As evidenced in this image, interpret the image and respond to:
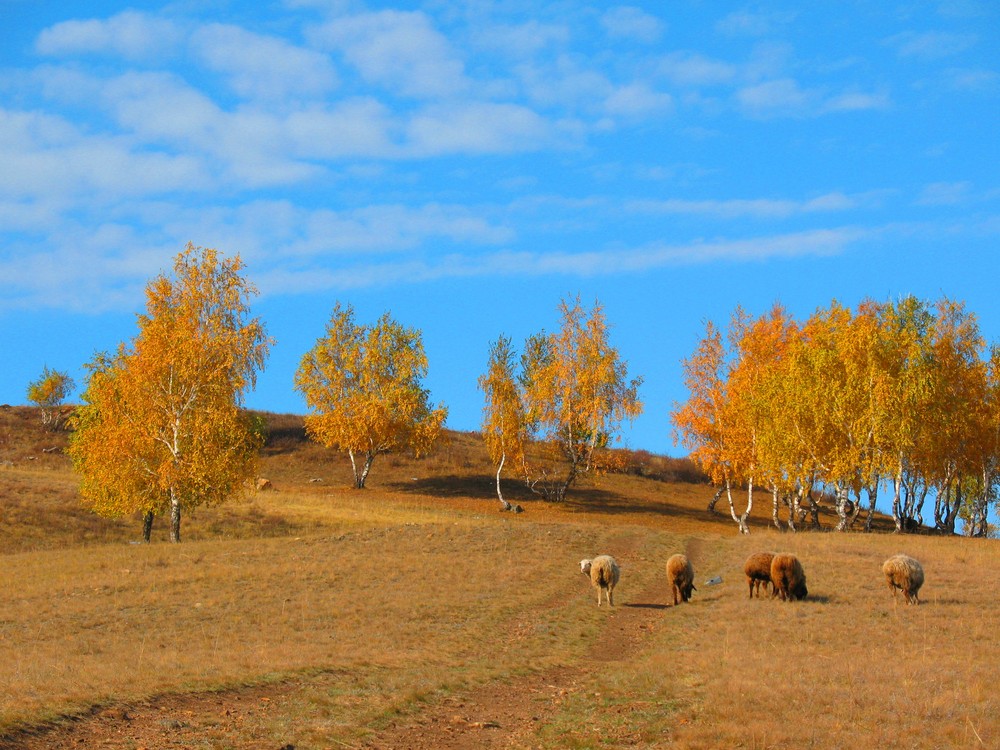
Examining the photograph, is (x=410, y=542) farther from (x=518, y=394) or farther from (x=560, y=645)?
(x=518, y=394)

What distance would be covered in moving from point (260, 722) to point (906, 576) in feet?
69.9

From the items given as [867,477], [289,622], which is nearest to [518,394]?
[867,477]

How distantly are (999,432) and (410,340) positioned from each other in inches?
1942

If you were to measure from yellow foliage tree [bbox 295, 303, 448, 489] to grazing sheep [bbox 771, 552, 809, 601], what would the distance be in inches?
2161

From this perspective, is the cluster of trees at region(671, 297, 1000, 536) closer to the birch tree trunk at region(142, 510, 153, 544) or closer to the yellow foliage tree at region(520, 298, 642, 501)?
the yellow foliage tree at region(520, 298, 642, 501)

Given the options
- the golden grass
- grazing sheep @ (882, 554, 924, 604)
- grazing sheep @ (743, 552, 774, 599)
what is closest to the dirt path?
the golden grass

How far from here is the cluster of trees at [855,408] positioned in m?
57.0

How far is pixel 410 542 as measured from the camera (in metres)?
47.7

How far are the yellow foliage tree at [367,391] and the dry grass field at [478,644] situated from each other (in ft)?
81.8

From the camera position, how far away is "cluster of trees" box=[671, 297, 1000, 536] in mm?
57031

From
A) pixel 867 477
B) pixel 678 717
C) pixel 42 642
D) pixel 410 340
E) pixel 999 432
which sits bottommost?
pixel 42 642

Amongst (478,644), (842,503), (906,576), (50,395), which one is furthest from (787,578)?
(50,395)

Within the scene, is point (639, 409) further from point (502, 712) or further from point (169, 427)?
point (502, 712)

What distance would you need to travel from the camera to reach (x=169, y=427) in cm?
5316
